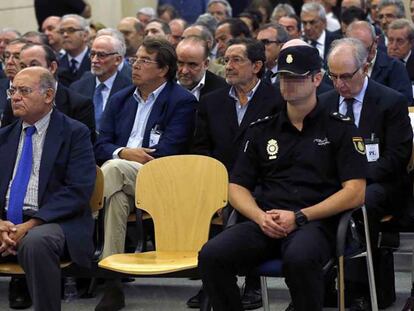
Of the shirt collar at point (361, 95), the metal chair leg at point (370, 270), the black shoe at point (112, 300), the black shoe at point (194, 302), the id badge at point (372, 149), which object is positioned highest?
the shirt collar at point (361, 95)

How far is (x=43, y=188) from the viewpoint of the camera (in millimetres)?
6770

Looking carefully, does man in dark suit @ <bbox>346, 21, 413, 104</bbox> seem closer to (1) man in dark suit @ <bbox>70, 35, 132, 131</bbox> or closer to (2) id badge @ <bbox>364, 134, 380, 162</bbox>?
(2) id badge @ <bbox>364, 134, 380, 162</bbox>

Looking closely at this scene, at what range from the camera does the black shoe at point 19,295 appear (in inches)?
287

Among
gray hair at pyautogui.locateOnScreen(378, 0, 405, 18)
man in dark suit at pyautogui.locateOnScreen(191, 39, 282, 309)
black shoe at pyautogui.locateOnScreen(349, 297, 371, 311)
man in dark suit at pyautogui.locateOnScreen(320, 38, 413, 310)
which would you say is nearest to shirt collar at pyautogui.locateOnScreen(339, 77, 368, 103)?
man in dark suit at pyautogui.locateOnScreen(320, 38, 413, 310)

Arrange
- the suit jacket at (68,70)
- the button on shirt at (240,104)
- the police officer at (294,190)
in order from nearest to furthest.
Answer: the police officer at (294,190)
the button on shirt at (240,104)
the suit jacket at (68,70)

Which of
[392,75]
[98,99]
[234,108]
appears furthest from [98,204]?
[392,75]

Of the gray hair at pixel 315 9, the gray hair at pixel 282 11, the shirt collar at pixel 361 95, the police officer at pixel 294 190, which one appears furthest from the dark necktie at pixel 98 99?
the gray hair at pixel 282 11

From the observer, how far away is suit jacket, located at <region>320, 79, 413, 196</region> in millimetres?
6926

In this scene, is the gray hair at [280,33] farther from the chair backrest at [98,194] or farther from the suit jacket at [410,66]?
the chair backrest at [98,194]

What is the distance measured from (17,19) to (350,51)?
891 cm

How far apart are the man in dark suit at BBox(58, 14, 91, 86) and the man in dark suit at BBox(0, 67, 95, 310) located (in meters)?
4.04

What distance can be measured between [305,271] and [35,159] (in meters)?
1.96

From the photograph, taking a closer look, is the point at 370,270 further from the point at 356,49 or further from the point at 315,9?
the point at 315,9

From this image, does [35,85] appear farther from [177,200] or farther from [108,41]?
[108,41]
